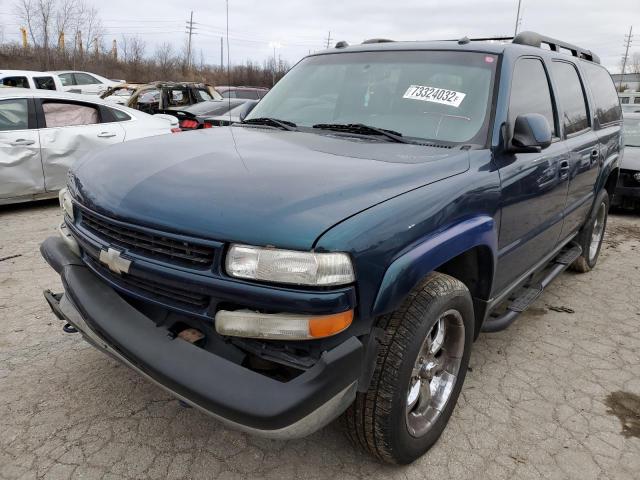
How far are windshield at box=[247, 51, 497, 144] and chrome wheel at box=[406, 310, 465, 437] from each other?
0.98m

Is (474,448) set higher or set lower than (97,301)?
lower

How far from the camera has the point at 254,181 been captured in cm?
200

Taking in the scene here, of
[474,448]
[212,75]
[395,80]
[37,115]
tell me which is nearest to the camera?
[474,448]

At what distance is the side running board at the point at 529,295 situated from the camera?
2905 millimetres

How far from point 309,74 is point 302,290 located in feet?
7.23

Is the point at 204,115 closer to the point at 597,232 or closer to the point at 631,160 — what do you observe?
the point at 597,232

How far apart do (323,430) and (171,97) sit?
11.7 meters

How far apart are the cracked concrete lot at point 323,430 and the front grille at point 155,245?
976mm

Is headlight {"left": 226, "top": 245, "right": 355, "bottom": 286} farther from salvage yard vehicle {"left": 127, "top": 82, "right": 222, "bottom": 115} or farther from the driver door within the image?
salvage yard vehicle {"left": 127, "top": 82, "right": 222, "bottom": 115}

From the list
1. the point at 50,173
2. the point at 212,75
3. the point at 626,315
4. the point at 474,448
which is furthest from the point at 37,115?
the point at 212,75

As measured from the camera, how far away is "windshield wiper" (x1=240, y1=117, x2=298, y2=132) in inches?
120

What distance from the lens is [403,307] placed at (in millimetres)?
2029

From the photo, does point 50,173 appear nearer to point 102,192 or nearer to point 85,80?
point 102,192

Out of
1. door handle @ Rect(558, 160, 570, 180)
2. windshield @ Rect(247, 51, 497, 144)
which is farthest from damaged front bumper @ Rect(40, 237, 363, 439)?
door handle @ Rect(558, 160, 570, 180)
